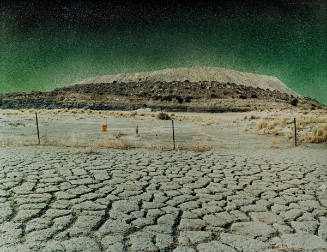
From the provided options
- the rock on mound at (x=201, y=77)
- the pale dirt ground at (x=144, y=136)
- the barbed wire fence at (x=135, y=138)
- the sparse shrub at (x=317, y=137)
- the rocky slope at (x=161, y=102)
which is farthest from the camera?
the rock on mound at (x=201, y=77)

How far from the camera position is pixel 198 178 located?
5.69 metres

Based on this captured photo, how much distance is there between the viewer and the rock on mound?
96.9 m

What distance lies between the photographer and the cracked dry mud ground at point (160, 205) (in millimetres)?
2965

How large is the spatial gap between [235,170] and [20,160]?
5.42 m

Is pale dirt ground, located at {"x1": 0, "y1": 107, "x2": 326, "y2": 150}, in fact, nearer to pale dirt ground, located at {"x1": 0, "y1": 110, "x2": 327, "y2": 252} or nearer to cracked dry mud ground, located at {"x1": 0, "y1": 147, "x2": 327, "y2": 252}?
pale dirt ground, located at {"x1": 0, "y1": 110, "x2": 327, "y2": 252}

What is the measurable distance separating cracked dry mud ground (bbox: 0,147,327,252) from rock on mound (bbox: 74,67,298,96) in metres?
90.3

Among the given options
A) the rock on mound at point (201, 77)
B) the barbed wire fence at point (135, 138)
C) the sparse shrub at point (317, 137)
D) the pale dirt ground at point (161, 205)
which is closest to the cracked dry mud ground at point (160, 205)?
the pale dirt ground at point (161, 205)

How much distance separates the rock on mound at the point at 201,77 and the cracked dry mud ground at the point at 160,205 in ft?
296

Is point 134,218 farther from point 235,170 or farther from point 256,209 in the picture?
point 235,170

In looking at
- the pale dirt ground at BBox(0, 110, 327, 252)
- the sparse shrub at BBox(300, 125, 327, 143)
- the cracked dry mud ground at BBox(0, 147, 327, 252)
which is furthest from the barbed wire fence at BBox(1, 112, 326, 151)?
the cracked dry mud ground at BBox(0, 147, 327, 252)

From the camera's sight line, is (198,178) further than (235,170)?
No

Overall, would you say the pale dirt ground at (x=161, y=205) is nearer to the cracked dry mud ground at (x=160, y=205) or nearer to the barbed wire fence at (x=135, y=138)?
the cracked dry mud ground at (x=160, y=205)

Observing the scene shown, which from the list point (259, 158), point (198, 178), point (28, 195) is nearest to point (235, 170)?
point (198, 178)

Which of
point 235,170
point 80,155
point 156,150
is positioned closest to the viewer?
point 235,170
